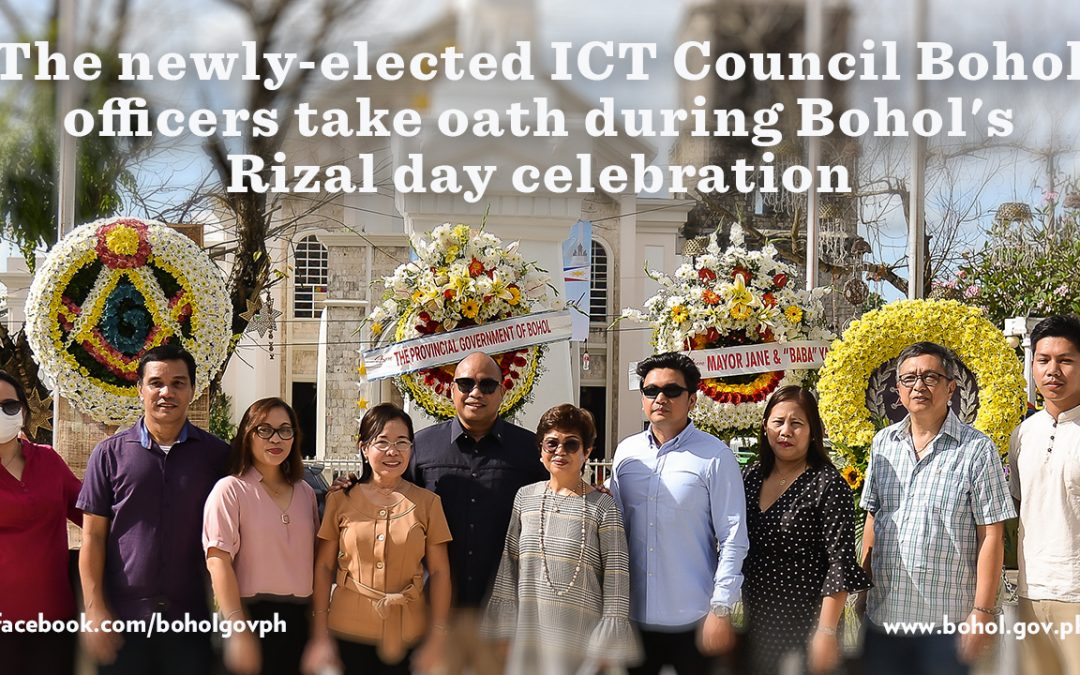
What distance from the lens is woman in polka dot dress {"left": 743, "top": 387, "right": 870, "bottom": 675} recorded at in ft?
13.6

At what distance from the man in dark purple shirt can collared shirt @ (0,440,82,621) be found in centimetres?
19

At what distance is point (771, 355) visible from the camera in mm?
6695

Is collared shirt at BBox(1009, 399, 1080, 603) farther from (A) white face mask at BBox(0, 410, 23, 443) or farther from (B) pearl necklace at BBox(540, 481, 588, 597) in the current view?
(A) white face mask at BBox(0, 410, 23, 443)

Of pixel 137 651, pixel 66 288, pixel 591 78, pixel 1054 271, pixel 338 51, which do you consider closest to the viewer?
pixel 137 651

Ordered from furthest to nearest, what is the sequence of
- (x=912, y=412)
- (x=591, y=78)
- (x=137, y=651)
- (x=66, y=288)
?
1. (x=591, y=78)
2. (x=66, y=288)
3. (x=912, y=412)
4. (x=137, y=651)

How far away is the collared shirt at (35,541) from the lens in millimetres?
4184

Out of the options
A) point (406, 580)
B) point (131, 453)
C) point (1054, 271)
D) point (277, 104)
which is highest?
point (277, 104)

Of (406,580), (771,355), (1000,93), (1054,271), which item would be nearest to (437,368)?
(771,355)

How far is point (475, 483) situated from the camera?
4484 mm

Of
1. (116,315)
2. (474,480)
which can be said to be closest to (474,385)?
(474,480)

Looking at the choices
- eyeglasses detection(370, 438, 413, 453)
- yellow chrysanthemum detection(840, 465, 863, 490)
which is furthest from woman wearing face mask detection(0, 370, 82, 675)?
yellow chrysanthemum detection(840, 465, 863, 490)

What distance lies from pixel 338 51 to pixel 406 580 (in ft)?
25.0

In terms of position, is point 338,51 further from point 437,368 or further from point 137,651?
point 137,651

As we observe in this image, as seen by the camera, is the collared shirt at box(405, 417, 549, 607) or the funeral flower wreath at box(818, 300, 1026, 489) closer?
the collared shirt at box(405, 417, 549, 607)
